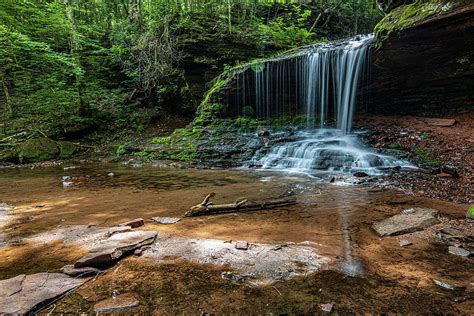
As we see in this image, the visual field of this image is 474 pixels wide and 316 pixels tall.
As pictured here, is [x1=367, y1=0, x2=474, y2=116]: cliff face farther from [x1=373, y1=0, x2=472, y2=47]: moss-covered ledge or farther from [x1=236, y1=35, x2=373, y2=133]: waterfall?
[x1=236, y1=35, x2=373, y2=133]: waterfall

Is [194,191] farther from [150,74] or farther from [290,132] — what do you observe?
[150,74]

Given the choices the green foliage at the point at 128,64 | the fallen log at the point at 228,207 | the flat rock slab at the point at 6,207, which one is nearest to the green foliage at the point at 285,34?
the green foliage at the point at 128,64

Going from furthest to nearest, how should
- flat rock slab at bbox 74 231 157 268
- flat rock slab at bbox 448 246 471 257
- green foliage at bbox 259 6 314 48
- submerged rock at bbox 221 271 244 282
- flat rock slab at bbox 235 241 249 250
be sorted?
green foliage at bbox 259 6 314 48 < flat rock slab at bbox 235 241 249 250 < flat rock slab at bbox 448 246 471 257 < flat rock slab at bbox 74 231 157 268 < submerged rock at bbox 221 271 244 282

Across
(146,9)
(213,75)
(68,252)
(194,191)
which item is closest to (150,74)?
(213,75)

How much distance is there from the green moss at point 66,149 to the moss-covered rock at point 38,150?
12cm

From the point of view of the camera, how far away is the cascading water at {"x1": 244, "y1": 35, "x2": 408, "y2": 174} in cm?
817

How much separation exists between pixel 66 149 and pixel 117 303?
1161cm

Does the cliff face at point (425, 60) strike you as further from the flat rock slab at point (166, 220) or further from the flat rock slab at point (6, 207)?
the flat rock slab at point (6, 207)

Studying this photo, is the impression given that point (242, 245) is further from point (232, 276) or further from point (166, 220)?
point (166, 220)

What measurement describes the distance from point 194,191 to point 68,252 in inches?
116

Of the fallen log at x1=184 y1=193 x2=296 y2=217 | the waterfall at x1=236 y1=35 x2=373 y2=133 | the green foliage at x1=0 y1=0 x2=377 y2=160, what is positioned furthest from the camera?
the green foliage at x1=0 y1=0 x2=377 y2=160

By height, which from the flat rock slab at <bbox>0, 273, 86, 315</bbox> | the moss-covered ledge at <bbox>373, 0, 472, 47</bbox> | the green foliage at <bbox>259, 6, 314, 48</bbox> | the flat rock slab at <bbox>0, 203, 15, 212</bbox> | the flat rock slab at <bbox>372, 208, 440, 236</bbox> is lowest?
the flat rock slab at <bbox>0, 203, 15, 212</bbox>

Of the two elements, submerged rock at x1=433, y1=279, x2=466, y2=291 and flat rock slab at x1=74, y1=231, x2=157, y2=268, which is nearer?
submerged rock at x1=433, y1=279, x2=466, y2=291

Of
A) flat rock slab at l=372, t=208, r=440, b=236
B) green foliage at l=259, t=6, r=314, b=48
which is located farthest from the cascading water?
flat rock slab at l=372, t=208, r=440, b=236
